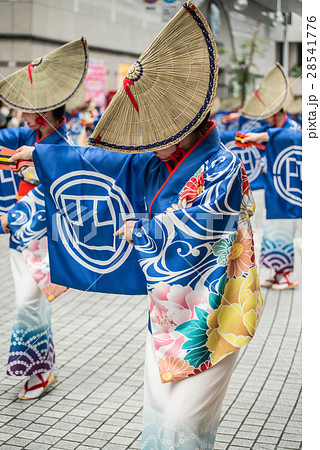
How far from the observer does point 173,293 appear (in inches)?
106

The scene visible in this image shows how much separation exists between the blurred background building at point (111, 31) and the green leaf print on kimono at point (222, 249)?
12.5 m

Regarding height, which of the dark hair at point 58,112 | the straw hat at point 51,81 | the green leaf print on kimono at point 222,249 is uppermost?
the straw hat at point 51,81

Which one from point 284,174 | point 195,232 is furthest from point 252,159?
point 195,232

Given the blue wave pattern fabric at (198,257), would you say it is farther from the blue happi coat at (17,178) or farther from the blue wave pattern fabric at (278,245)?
the blue wave pattern fabric at (278,245)

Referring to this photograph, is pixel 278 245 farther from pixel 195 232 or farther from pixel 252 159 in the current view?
pixel 195 232

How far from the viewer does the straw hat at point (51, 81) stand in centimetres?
408

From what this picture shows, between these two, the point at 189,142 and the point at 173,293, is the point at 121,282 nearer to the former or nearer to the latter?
the point at 173,293

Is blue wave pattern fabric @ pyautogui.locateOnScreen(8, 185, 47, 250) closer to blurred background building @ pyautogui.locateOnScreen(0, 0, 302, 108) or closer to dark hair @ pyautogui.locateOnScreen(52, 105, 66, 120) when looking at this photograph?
dark hair @ pyautogui.locateOnScreen(52, 105, 66, 120)

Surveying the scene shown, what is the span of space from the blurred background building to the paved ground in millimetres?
10164

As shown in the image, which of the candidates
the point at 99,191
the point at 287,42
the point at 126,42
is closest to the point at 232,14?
the point at 126,42

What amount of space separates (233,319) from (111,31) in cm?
1862

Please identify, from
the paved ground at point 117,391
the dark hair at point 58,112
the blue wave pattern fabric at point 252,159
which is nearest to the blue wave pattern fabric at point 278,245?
the blue wave pattern fabric at point 252,159

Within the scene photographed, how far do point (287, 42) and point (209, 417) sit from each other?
11.6 m

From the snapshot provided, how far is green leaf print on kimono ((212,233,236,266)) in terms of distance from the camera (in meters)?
2.70
